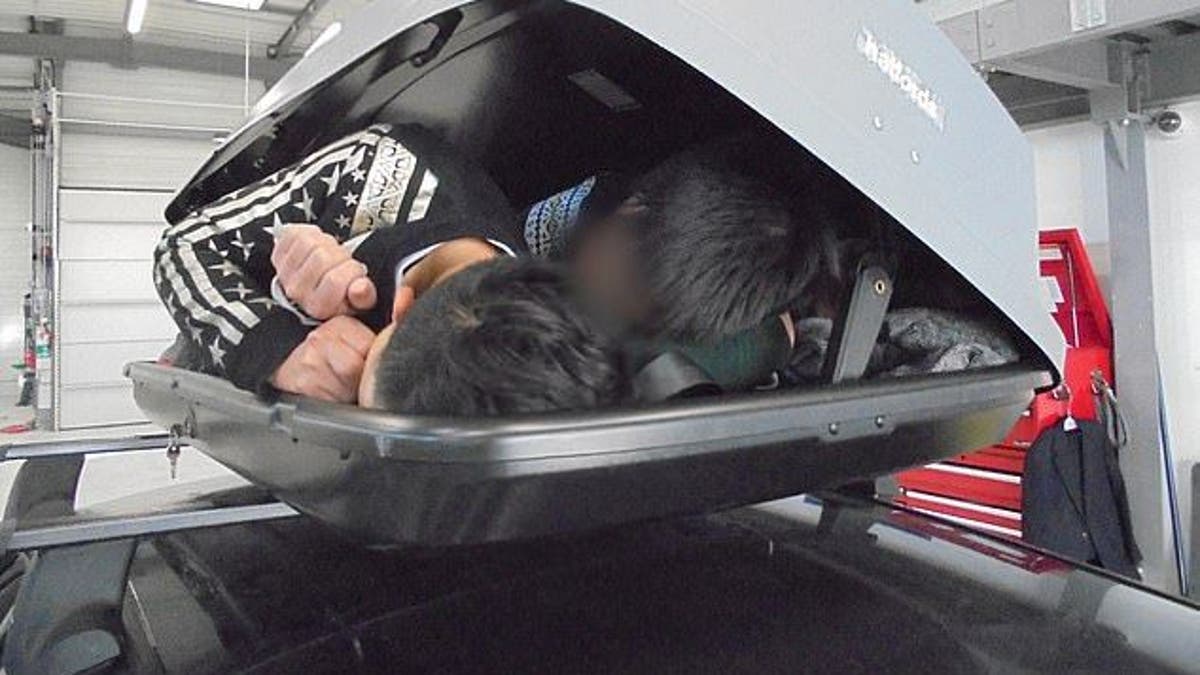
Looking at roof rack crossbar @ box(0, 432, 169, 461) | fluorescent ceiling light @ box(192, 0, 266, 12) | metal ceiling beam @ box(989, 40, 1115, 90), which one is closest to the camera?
roof rack crossbar @ box(0, 432, 169, 461)

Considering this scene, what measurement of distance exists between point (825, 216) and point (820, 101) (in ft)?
0.40

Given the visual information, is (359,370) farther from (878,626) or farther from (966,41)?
(966,41)

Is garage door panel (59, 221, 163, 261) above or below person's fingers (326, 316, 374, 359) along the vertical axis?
above

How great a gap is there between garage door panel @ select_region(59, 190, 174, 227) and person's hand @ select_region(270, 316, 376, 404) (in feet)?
25.3

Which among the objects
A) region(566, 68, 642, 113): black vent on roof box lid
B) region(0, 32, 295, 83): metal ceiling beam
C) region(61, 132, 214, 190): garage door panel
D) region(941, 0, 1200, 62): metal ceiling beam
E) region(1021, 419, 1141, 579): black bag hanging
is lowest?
region(1021, 419, 1141, 579): black bag hanging

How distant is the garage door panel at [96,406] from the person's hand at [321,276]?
25.5 feet

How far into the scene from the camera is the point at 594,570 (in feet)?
2.68

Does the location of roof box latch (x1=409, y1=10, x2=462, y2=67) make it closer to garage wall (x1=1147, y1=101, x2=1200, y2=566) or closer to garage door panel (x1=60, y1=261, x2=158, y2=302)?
garage wall (x1=1147, y1=101, x2=1200, y2=566)

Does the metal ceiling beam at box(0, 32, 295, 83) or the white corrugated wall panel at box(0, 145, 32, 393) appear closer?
the metal ceiling beam at box(0, 32, 295, 83)

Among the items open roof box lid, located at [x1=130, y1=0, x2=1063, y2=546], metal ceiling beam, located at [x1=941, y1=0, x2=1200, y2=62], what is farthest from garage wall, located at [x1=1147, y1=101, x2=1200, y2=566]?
open roof box lid, located at [x1=130, y1=0, x2=1063, y2=546]

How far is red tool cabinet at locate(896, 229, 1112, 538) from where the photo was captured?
2.54m

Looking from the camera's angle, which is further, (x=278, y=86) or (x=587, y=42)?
(x=278, y=86)

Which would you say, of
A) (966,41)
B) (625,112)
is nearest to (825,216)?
(625,112)

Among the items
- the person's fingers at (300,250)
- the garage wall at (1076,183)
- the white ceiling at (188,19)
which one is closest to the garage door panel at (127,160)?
the white ceiling at (188,19)
